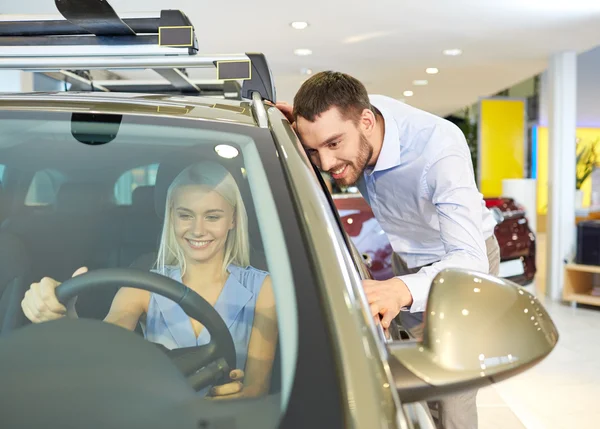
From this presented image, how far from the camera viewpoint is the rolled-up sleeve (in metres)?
1.39

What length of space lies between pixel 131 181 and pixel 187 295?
22cm

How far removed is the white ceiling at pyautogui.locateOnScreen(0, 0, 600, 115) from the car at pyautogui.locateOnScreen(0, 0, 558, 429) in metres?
3.74

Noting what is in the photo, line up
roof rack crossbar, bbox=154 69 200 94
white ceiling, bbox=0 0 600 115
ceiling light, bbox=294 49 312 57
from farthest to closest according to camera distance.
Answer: ceiling light, bbox=294 49 312 57, white ceiling, bbox=0 0 600 115, roof rack crossbar, bbox=154 69 200 94

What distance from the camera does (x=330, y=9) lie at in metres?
4.58

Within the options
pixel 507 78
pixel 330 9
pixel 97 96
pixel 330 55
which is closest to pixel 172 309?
pixel 97 96

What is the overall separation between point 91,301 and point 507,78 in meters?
8.11

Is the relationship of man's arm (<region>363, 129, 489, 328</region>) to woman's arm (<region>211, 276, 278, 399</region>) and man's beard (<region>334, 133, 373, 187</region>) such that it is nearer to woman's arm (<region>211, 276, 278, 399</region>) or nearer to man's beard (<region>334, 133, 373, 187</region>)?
man's beard (<region>334, 133, 373, 187</region>)

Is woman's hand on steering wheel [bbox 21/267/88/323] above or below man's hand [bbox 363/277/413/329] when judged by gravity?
above

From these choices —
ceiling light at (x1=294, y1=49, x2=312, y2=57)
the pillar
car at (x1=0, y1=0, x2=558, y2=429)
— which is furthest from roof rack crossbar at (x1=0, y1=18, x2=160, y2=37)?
the pillar

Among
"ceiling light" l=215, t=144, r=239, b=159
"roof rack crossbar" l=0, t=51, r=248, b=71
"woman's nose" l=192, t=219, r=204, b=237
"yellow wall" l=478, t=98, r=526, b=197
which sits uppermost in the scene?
"yellow wall" l=478, t=98, r=526, b=197

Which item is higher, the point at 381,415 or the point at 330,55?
the point at 330,55

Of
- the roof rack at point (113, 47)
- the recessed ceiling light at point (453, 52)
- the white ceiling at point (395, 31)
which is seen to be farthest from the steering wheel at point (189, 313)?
the recessed ceiling light at point (453, 52)

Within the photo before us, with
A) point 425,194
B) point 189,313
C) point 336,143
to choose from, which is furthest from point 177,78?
point 189,313

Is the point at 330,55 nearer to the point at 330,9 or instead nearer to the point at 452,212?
the point at 330,9
